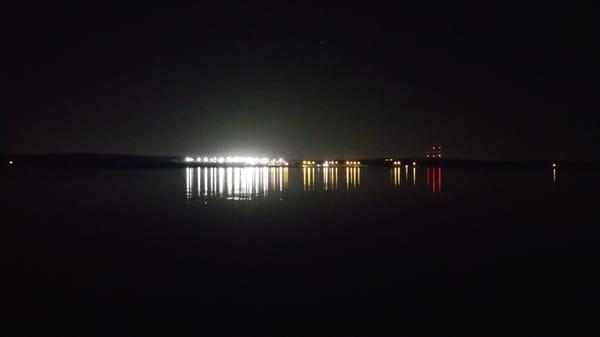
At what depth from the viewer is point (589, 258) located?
13.4m

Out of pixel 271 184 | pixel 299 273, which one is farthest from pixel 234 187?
pixel 299 273

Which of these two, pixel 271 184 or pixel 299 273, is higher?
pixel 271 184

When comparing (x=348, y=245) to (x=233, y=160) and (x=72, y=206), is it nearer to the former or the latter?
(x=72, y=206)

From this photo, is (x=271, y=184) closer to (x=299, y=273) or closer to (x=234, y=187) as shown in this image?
(x=234, y=187)

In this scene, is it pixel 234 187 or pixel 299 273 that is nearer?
pixel 299 273

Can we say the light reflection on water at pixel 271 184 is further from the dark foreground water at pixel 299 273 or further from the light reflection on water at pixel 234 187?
the dark foreground water at pixel 299 273

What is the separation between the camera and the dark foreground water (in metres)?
8.80

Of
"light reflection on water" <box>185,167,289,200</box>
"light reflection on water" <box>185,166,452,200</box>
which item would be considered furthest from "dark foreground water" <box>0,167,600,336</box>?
"light reflection on water" <box>185,166,452,200</box>

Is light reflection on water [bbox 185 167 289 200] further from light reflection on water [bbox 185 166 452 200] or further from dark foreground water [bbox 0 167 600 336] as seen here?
dark foreground water [bbox 0 167 600 336]

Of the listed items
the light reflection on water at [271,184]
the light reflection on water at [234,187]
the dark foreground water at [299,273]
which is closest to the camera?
the dark foreground water at [299,273]

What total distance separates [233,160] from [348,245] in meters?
175

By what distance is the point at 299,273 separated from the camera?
12.0 m

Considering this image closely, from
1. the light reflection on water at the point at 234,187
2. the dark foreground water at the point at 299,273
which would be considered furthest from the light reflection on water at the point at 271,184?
the dark foreground water at the point at 299,273

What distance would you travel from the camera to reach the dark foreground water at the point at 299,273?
880 cm
